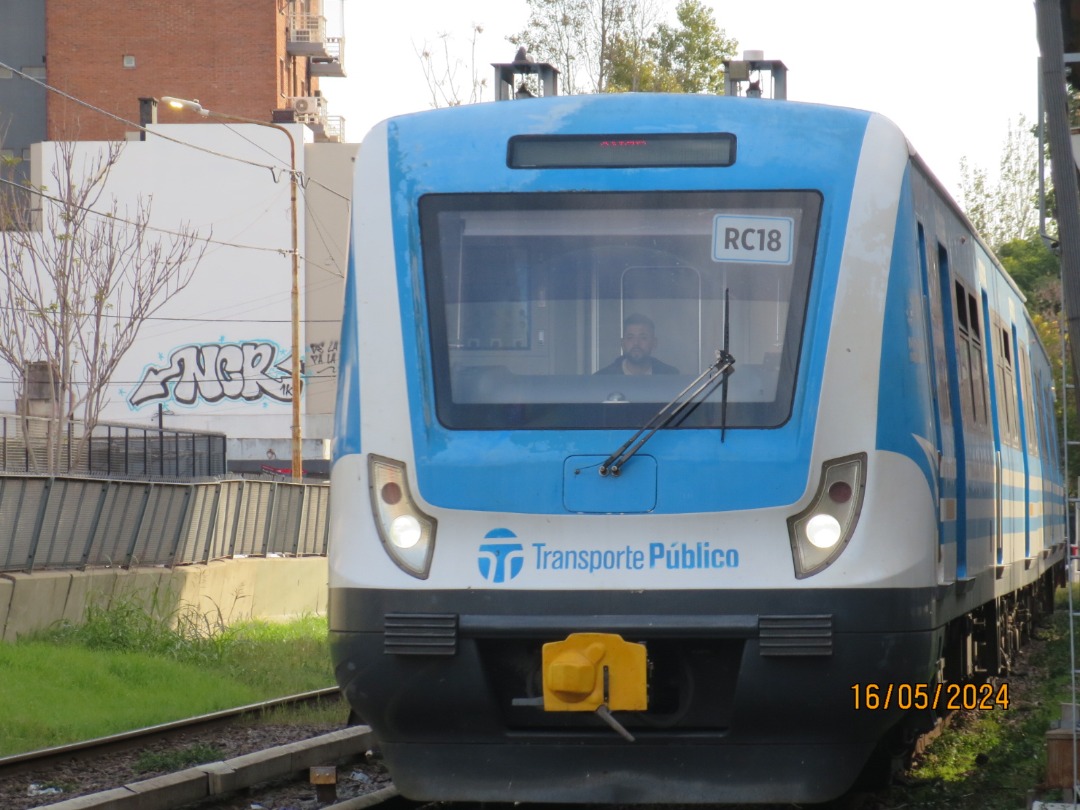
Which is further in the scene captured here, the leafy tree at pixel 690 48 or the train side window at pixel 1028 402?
the leafy tree at pixel 690 48

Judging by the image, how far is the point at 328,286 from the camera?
60594 millimetres

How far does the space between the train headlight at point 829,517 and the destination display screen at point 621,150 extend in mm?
1332

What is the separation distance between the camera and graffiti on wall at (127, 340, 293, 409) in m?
61.4

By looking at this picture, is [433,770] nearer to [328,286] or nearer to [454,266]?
[454,266]

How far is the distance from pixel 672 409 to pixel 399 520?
1100 mm

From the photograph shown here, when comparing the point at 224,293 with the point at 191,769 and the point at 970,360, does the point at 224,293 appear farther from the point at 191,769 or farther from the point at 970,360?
the point at 970,360

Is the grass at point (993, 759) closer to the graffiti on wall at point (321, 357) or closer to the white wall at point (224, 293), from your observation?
the graffiti on wall at point (321, 357)

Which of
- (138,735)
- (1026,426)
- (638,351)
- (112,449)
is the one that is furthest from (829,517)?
(112,449)

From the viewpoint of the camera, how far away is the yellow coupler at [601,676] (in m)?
5.89

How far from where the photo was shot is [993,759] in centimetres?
924

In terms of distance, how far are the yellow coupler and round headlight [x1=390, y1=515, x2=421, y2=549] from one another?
2.33 feet

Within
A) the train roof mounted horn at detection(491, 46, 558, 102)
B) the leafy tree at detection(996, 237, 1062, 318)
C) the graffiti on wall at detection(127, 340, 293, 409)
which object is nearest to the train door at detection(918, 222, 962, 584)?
the train roof mounted horn at detection(491, 46, 558, 102)

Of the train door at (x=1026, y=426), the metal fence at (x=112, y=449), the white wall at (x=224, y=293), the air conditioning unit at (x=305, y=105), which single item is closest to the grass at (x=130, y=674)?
the train door at (x=1026, y=426)

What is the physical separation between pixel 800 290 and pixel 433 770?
2.29 meters
